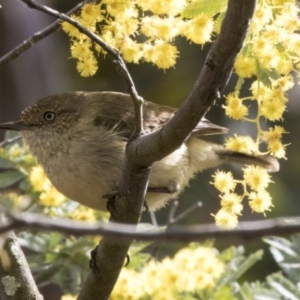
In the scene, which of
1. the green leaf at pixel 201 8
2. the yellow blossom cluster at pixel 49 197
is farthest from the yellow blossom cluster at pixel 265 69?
the yellow blossom cluster at pixel 49 197

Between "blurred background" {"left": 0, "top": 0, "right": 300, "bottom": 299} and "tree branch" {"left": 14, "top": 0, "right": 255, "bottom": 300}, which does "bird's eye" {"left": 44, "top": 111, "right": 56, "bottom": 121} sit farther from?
"blurred background" {"left": 0, "top": 0, "right": 300, "bottom": 299}

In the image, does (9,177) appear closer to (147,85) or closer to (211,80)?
(211,80)

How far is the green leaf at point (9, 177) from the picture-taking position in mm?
4145

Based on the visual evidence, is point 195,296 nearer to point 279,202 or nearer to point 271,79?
point 271,79

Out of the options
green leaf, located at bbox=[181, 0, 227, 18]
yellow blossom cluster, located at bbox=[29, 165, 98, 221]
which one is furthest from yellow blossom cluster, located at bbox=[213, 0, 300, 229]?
yellow blossom cluster, located at bbox=[29, 165, 98, 221]

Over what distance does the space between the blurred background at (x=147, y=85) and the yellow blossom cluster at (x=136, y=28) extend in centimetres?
314

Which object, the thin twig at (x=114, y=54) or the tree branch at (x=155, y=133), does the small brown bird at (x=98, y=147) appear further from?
the thin twig at (x=114, y=54)

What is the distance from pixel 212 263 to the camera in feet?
→ 11.1

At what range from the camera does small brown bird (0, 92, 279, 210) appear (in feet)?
12.0

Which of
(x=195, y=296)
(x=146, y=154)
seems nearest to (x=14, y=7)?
(x=195, y=296)

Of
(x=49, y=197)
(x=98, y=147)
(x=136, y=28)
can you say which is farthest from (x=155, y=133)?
(x=49, y=197)

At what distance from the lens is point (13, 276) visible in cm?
319

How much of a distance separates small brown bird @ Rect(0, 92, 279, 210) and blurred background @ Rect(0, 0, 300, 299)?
189cm

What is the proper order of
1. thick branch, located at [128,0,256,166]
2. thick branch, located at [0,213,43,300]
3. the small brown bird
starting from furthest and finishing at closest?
the small brown bird, thick branch, located at [0,213,43,300], thick branch, located at [128,0,256,166]
